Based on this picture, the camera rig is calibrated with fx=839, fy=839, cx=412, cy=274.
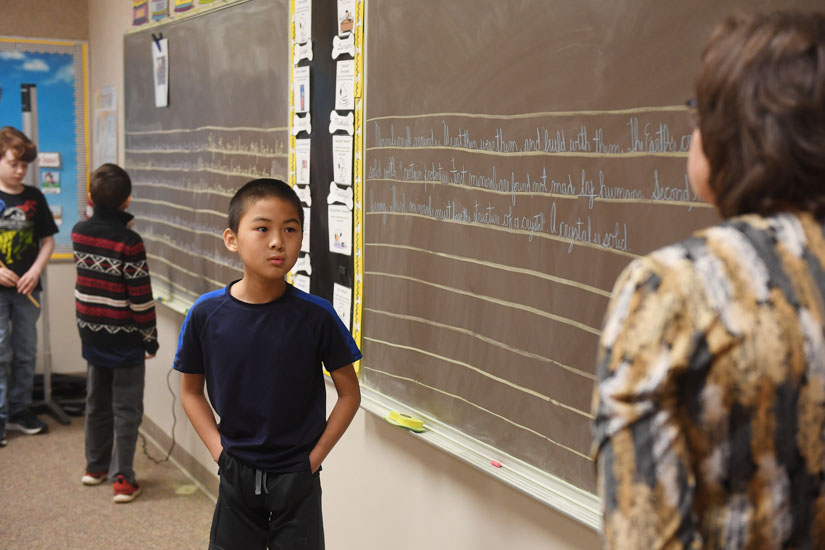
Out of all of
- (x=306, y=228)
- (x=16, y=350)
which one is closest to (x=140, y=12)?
(x=16, y=350)

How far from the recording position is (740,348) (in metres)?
0.72

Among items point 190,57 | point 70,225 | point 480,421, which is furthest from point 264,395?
point 70,225

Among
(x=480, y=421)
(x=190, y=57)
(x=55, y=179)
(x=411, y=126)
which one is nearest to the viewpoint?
(x=480, y=421)

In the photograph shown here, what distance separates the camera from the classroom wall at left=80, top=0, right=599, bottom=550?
1767 mm

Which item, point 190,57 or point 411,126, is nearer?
point 411,126

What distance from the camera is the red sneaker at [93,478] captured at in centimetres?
377

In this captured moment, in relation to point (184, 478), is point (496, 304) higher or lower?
higher

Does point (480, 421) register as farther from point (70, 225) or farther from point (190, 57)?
point (70, 225)

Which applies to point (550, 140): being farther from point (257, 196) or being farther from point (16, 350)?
point (16, 350)

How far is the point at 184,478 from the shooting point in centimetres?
389

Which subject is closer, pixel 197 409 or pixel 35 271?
pixel 197 409

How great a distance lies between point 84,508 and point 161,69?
195 centimetres

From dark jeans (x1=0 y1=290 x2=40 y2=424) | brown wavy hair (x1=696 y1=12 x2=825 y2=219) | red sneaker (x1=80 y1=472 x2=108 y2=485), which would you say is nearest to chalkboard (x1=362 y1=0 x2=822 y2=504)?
brown wavy hair (x1=696 y1=12 x2=825 y2=219)

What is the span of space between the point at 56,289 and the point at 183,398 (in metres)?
3.92
